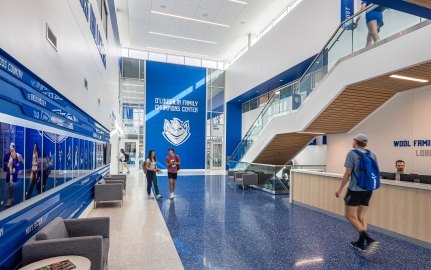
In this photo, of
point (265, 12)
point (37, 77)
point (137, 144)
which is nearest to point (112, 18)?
point (265, 12)

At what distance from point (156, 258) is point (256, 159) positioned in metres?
7.60

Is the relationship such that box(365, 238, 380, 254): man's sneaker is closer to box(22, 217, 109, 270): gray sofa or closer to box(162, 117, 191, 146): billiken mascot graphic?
box(22, 217, 109, 270): gray sofa

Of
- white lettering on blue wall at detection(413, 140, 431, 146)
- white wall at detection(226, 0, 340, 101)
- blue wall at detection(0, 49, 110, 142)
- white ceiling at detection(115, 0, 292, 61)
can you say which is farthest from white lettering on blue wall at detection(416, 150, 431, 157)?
white ceiling at detection(115, 0, 292, 61)

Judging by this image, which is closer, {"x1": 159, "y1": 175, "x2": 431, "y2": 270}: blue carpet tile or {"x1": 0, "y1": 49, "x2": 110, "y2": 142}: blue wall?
{"x1": 0, "y1": 49, "x2": 110, "y2": 142}: blue wall

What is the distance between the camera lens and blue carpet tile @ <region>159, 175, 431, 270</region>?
3.44 metres

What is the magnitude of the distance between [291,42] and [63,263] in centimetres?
1122

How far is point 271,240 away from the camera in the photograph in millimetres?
4285

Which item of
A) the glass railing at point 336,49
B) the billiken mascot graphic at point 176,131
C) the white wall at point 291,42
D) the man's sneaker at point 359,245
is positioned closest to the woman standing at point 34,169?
the man's sneaker at point 359,245

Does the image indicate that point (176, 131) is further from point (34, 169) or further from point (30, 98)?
point (30, 98)

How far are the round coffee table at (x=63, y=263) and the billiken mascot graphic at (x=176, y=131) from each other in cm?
1493

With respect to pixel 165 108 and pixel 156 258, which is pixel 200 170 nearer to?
pixel 165 108

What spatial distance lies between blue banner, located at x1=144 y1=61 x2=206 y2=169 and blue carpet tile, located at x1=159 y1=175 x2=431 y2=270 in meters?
10.4

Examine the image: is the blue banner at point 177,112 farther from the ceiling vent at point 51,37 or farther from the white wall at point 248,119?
the ceiling vent at point 51,37

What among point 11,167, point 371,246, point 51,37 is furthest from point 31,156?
point 371,246
